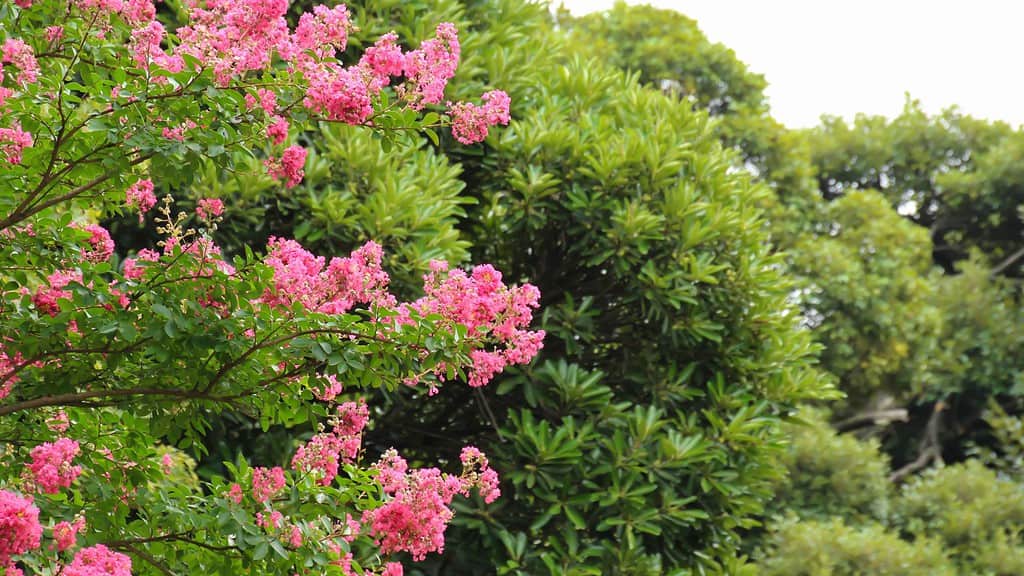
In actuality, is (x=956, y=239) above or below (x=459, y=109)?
above

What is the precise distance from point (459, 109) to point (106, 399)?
1593mm

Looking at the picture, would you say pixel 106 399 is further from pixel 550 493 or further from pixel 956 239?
pixel 956 239

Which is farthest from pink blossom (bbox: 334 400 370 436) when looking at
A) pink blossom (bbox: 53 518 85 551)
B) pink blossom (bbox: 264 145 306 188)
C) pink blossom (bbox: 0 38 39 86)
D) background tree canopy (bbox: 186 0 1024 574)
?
background tree canopy (bbox: 186 0 1024 574)

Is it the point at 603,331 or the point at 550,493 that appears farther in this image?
the point at 603,331

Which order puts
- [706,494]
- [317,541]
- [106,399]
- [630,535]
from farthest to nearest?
[706,494] < [630,535] < [106,399] < [317,541]

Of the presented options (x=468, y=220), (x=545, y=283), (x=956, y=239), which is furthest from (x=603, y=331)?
(x=956, y=239)

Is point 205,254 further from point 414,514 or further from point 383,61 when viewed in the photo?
point 414,514

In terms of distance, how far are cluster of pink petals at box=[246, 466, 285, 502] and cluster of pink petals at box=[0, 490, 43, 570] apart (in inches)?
31.2

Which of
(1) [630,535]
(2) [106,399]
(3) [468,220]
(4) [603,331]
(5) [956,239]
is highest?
(5) [956,239]

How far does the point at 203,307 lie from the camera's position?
12.0ft

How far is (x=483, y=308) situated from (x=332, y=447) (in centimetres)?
77

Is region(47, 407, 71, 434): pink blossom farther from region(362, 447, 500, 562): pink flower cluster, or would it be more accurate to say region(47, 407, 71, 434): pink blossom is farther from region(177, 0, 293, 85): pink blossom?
region(177, 0, 293, 85): pink blossom

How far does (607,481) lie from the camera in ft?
23.6

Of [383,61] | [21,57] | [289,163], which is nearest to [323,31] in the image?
[383,61]
